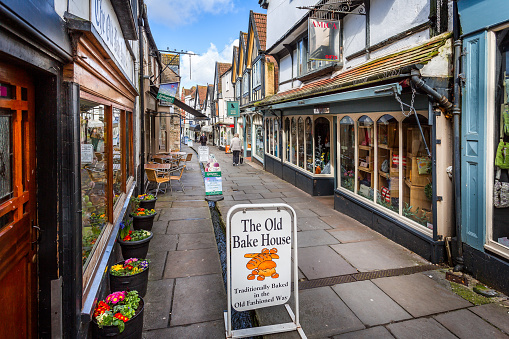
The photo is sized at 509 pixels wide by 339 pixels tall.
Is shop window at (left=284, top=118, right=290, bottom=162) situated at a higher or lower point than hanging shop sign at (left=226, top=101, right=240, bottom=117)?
lower

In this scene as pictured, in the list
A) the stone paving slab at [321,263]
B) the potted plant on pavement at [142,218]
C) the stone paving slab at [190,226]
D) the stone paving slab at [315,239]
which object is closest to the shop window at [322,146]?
the stone paving slab at [315,239]

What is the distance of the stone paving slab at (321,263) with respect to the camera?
4734 millimetres

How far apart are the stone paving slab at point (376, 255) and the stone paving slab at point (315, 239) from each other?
11.0 inches

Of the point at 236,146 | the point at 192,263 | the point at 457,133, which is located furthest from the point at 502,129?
the point at 236,146

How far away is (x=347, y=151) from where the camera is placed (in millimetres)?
8070

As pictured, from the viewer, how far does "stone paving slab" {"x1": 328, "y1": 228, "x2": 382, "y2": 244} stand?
6.11 meters

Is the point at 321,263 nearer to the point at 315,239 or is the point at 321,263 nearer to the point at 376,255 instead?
the point at 376,255

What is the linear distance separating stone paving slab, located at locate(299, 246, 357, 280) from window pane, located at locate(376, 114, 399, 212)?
1637mm

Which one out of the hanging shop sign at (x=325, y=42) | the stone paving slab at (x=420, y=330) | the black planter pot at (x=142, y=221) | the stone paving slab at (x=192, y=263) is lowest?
the stone paving slab at (x=420, y=330)

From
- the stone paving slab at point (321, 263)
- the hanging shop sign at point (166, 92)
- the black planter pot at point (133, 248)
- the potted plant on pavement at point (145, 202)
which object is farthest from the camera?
the hanging shop sign at point (166, 92)

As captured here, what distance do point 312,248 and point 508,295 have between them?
2740 millimetres

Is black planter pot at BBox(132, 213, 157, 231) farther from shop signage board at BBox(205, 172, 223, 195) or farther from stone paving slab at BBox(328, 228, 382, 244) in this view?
shop signage board at BBox(205, 172, 223, 195)

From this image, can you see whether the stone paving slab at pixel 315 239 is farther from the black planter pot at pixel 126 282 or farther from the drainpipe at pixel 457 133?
the black planter pot at pixel 126 282

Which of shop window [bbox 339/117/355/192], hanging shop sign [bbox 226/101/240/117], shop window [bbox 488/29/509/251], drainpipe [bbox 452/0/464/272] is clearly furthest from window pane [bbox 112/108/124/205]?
hanging shop sign [bbox 226/101/240/117]
